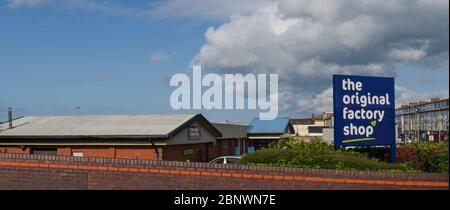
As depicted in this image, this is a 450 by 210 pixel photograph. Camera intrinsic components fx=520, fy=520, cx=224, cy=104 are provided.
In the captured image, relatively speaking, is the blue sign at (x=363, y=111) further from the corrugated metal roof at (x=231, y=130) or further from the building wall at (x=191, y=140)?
the corrugated metal roof at (x=231, y=130)

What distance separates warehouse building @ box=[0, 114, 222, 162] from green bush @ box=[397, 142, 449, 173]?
11177 millimetres

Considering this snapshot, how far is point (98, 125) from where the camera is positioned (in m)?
28.8

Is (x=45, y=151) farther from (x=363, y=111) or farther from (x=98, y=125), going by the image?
(x=363, y=111)

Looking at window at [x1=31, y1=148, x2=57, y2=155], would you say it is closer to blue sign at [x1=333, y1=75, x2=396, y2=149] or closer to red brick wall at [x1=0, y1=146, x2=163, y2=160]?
red brick wall at [x1=0, y1=146, x2=163, y2=160]

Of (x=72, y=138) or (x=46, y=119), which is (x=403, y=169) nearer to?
(x=72, y=138)

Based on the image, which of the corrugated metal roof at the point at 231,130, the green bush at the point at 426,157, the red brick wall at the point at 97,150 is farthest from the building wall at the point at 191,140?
the green bush at the point at 426,157

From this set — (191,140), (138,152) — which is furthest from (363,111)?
(191,140)

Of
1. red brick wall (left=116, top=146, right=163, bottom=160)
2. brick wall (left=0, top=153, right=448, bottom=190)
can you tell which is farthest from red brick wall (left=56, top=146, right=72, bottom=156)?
brick wall (left=0, top=153, right=448, bottom=190)

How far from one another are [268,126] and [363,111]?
3093cm

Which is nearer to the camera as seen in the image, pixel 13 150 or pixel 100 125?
pixel 13 150
